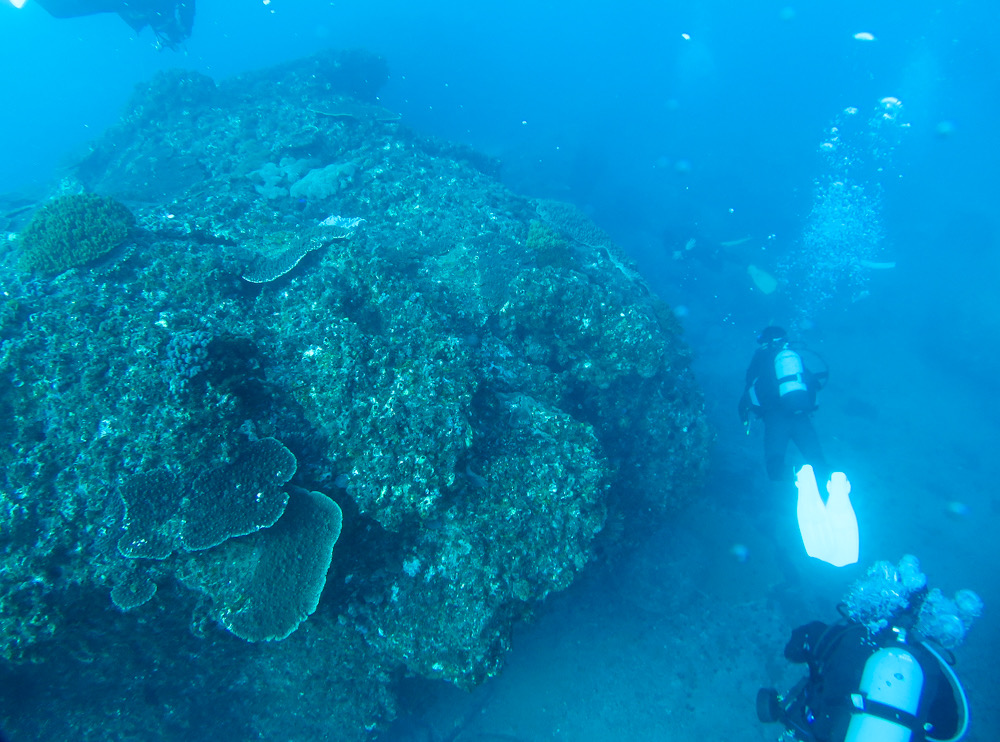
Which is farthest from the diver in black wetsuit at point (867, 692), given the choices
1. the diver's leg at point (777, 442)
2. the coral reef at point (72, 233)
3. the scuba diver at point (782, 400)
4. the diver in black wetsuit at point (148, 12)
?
the diver in black wetsuit at point (148, 12)

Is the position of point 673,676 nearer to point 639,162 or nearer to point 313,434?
point 313,434

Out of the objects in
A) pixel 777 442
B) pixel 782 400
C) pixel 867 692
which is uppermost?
pixel 867 692

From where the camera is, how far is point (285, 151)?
450 inches

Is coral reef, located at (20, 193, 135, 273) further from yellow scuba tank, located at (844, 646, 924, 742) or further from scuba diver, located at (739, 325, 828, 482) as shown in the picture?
scuba diver, located at (739, 325, 828, 482)

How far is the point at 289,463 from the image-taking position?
13.5 feet

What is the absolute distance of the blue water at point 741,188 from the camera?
9453 millimetres

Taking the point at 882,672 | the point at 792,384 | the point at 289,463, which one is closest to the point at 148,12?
the point at 289,463

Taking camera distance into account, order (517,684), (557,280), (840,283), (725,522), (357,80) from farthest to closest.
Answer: (840,283)
(357,80)
(725,522)
(517,684)
(557,280)

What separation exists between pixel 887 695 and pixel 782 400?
584cm

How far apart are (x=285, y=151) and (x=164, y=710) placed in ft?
37.8

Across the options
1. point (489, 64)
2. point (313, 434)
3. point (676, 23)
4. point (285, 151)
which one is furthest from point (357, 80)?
point (676, 23)

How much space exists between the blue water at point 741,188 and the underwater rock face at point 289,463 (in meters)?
3.98

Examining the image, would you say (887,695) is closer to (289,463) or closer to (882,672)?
(882,672)

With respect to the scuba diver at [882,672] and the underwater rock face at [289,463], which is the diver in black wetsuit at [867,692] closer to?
the scuba diver at [882,672]
